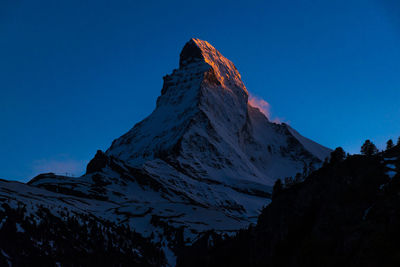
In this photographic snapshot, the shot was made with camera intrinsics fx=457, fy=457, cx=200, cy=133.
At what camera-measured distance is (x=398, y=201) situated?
76500 millimetres

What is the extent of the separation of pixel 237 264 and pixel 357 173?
45711 millimetres

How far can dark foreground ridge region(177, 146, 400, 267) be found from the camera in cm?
7388

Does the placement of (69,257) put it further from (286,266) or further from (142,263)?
(286,266)

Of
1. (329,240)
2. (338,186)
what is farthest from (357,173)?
(329,240)

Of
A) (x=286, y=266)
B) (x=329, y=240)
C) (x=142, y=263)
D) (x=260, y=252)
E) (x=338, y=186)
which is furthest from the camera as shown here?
(x=142, y=263)

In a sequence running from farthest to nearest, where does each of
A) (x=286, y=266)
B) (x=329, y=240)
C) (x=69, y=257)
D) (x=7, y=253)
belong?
(x=69, y=257)
(x=7, y=253)
(x=286, y=266)
(x=329, y=240)

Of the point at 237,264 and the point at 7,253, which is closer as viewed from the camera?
the point at 237,264

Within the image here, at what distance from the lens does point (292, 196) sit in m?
121

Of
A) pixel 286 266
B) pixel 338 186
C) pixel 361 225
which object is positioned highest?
pixel 338 186

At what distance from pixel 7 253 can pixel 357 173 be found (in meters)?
126

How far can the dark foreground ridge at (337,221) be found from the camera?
73.9 m

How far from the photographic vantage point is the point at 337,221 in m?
89.9

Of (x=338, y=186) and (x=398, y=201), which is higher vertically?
(x=338, y=186)

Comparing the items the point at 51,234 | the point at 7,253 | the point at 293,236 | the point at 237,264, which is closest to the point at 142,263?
the point at 51,234
